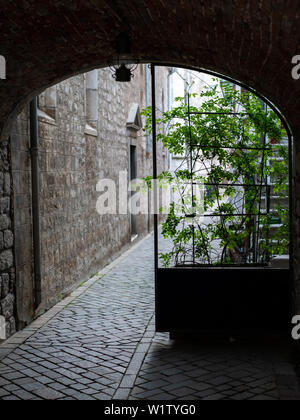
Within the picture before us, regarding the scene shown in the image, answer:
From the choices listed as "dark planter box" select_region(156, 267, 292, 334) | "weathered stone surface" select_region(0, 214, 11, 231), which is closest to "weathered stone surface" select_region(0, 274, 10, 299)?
"weathered stone surface" select_region(0, 214, 11, 231)

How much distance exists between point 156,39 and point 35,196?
2.72 m

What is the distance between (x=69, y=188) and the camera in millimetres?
8438

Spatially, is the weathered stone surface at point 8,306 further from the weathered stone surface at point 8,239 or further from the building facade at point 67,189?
the weathered stone surface at point 8,239

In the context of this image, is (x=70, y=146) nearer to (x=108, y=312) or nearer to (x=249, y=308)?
(x=108, y=312)

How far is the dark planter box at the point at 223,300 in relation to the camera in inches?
218

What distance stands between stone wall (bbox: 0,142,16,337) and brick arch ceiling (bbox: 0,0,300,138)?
1.82ft

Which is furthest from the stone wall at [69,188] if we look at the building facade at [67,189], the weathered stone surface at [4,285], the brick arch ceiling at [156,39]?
the brick arch ceiling at [156,39]

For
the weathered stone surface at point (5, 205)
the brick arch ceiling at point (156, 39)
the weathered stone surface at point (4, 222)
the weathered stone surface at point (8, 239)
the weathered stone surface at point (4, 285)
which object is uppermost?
the brick arch ceiling at point (156, 39)

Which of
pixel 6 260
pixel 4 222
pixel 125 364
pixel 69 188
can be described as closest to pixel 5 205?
pixel 4 222

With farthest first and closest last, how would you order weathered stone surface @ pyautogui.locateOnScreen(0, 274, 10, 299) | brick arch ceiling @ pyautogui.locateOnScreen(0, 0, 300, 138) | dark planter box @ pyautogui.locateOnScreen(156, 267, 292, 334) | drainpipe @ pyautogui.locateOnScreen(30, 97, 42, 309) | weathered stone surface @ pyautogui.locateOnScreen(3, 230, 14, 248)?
drainpipe @ pyautogui.locateOnScreen(30, 97, 42, 309), weathered stone surface @ pyautogui.locateOnScreen(3, 230, 14, 248), weathered stone surface @ pyautogui.locateOnScreen(0, 274, 10, 299), dark planter box @ pyautogui.locateOnScreen(156, 267, 292, 334), brick arch ceiling @ pyautogui.locateOnScreen(0, 0, 300, 138)

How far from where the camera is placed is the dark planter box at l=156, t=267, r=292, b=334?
554cm

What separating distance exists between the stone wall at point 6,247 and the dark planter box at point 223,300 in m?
1.59

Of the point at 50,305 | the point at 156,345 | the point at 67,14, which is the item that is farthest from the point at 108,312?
the point at 67,14

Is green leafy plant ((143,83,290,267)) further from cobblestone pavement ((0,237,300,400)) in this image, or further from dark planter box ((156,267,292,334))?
cobblestone pavement ((0,237,300,400))
